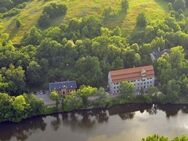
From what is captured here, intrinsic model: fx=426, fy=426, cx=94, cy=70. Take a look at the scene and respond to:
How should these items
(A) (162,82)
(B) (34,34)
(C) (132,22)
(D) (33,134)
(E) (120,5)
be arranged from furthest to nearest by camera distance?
(E) (120,5)
(C) (132,22)
(B) (34,34)
(A) (162,82)
(D) (33,134)

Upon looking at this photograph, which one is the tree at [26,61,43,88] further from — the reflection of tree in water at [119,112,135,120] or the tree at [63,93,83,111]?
the reflection of tree in water at [119,112,135,120]

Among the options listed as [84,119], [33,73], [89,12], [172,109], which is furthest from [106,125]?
[89,12]

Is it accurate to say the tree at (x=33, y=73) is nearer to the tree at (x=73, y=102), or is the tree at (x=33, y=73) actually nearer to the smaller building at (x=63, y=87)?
the smaller building at (x=63, y=87)

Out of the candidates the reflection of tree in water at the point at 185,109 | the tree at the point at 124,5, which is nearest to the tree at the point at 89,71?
the reflection of tree in water at the point at 185,109

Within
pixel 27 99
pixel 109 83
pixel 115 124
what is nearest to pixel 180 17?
pixel 109 83

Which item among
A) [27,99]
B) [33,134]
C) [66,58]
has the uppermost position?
[66,58]

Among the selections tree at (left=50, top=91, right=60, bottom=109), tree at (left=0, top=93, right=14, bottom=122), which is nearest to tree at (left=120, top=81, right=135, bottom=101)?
tree at (left=50, top=91, right=60, bottom=109)

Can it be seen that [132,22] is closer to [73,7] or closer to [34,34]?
[73,7]

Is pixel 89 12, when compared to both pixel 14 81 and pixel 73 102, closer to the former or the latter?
pixel 14 81
